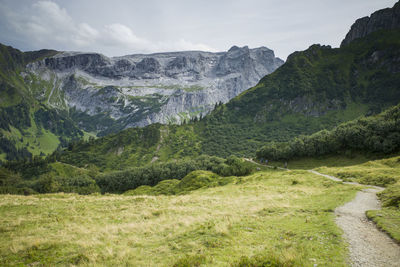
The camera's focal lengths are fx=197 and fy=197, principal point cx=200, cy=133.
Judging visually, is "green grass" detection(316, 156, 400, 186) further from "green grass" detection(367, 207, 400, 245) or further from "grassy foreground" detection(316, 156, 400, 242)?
"green grass" detection(367, 207, 400, 245)

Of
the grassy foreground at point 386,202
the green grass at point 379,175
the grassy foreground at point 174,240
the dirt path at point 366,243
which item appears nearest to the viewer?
the dirt path at point 366,243

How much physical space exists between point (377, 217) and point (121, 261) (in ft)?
67.1

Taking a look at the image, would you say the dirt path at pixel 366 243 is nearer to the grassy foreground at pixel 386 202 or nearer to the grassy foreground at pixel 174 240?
the grassy foreground at pixel 386 202

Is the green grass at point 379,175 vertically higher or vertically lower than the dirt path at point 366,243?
lower

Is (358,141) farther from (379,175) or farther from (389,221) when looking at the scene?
(389,221)

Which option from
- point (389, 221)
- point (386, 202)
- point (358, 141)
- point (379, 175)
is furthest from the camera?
point (358, 141)

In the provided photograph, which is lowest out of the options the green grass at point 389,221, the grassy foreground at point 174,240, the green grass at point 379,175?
the green grass at point 379,175

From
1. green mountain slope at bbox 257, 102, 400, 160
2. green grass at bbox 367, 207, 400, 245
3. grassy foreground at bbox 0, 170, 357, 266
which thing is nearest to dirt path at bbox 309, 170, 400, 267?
green grass at bbox 367, 207, 400, 245

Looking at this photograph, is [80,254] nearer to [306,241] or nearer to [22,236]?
[22,236]

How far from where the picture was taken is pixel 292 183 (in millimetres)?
51250

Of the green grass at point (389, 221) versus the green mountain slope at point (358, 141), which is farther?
the green mountain slope at point (358, 141)

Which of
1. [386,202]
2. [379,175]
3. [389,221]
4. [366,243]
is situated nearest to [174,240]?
[366,243]

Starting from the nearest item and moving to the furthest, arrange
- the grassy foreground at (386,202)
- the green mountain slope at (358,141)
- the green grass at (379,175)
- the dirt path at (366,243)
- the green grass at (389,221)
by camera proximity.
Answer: the dirt path at (366,243), the green grass at (389,221), the grassy foreground at (386,202), the green grass at (379,175), the green mountain slope at (358,141)

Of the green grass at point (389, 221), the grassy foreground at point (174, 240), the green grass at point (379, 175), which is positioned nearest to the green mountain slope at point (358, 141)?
the green grass at point (379, 175)
